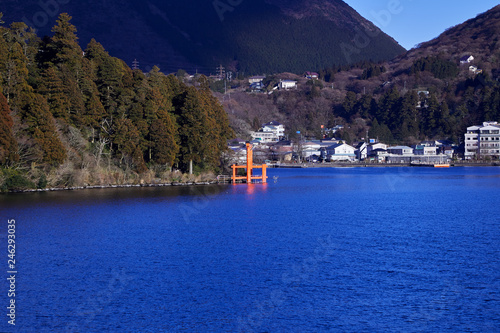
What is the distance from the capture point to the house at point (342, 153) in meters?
90.9

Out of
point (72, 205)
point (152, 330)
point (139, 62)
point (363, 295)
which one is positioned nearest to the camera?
point (152, 330)

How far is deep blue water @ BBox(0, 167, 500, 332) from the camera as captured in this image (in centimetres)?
1131

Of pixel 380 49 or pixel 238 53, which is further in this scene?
pixel 380 49

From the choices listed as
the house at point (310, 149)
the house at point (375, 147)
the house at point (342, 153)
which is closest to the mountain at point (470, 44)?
the house at point (375, 147)

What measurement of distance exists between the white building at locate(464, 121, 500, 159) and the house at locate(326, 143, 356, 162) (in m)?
17.6

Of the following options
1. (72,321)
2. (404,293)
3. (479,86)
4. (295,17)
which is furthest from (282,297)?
(295,17)

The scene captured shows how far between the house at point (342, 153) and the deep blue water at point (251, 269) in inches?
2486

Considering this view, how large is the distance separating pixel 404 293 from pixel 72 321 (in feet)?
23.8

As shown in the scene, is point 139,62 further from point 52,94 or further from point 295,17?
point 52,94

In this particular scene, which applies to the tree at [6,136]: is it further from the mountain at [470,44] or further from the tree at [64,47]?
the mountain at [470,44]

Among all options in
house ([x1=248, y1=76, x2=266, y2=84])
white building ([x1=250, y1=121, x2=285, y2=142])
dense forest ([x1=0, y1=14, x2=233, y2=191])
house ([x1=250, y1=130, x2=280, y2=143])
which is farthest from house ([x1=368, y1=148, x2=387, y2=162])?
house ([x1=248, y1=76, x2=266, y2=84])

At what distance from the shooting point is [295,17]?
19400cm

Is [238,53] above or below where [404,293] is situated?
above

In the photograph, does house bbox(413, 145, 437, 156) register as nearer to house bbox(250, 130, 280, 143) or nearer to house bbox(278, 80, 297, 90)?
house bbox(250, 130, 280, 143)
